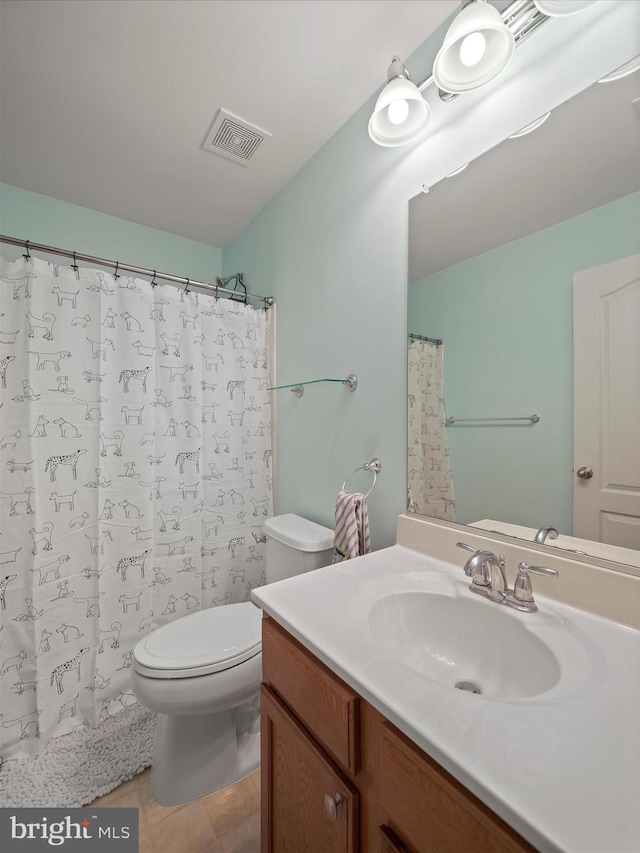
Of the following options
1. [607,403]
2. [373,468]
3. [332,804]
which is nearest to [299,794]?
[332,804]

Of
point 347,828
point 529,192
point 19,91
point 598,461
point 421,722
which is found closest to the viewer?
point 421,722

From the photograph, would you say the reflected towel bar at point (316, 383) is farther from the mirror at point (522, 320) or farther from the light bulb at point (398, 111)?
the light bulb at point (398, 111)

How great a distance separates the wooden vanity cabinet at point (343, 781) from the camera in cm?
44

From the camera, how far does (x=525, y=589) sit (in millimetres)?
759

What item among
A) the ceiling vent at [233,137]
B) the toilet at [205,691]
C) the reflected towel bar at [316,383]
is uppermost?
the ceiling vent at [233,137]

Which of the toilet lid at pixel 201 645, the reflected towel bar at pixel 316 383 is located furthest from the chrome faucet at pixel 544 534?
the toilet lid at pixel 201 645

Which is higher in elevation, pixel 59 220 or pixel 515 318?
pixel 59 220

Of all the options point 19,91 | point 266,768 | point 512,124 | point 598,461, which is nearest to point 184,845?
point 266,768

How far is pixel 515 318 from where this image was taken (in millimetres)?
904

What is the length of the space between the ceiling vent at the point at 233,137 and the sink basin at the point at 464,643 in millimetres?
1767

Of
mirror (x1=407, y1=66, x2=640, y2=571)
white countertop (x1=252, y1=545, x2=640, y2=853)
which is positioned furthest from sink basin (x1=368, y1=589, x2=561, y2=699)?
mirror (x1=407, y1=66, x2=640, y2=571)

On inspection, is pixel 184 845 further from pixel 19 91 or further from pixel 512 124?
pixel 19 91

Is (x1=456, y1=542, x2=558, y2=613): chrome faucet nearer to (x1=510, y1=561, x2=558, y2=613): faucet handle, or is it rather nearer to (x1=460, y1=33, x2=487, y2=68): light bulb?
(x1=510, y1=561, x2=558, y2=613): faucet handle

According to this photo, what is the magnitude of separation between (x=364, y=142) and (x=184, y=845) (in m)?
2.36
